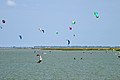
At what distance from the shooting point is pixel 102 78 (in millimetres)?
49656

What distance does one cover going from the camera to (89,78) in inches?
1951

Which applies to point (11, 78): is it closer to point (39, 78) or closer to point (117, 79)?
point (39, 78)

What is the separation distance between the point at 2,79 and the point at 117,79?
611 inches

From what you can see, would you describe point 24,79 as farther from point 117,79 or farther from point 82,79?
point 117,79

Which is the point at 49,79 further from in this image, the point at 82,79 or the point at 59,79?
the point at 82,79

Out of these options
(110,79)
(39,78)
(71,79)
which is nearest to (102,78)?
(110,79)

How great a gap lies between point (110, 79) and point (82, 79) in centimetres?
382

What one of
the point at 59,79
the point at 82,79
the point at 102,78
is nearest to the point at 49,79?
the point at 59,79

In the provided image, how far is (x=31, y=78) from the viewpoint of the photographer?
4947cm

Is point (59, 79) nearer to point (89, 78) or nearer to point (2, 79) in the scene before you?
point (89, 78)

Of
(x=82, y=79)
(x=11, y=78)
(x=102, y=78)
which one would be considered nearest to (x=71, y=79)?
(x=82, y=79)

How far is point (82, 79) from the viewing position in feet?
159

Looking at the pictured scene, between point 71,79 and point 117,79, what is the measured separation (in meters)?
6.29

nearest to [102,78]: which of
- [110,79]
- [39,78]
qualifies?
[110,79]
